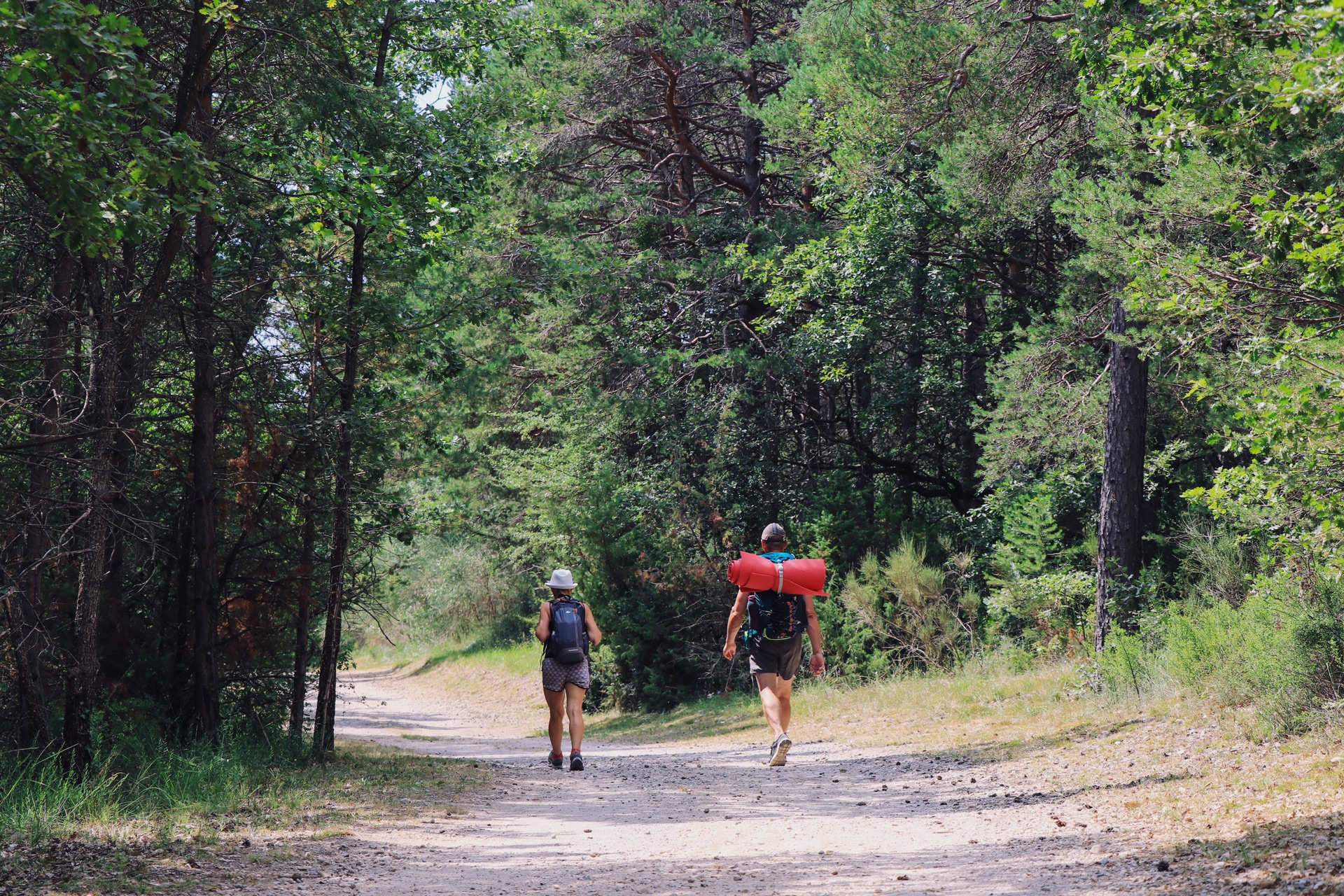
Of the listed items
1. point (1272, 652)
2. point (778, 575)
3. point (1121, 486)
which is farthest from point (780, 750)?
point (1121, 486)

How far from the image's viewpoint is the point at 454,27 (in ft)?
48.8

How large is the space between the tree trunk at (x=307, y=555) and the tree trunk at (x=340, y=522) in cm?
23

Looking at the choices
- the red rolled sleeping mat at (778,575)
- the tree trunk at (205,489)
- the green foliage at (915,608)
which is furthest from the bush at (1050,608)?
the tree trunk at (205,489)

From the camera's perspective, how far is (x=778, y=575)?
9.76 metres

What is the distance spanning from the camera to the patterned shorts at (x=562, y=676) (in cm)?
1048

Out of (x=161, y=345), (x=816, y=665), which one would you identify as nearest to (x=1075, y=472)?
(x=816, y=665)

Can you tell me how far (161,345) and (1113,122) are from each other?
10457mm

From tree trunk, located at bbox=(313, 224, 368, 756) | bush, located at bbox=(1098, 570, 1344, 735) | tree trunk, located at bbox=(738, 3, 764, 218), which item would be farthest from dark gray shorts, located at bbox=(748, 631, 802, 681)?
tree trunk, located at bbox=(738, 3, 764, 218)

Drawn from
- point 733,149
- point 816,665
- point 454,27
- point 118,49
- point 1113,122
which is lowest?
point 816,665

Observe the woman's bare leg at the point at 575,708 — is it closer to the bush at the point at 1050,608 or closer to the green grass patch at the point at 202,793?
the green grass patch at the point at 202,793

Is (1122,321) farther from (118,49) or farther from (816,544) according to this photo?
(118,49)

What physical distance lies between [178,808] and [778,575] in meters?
5.22

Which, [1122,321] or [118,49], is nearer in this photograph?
[118,49]

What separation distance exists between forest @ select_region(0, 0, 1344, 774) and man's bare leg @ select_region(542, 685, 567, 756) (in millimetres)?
2878
